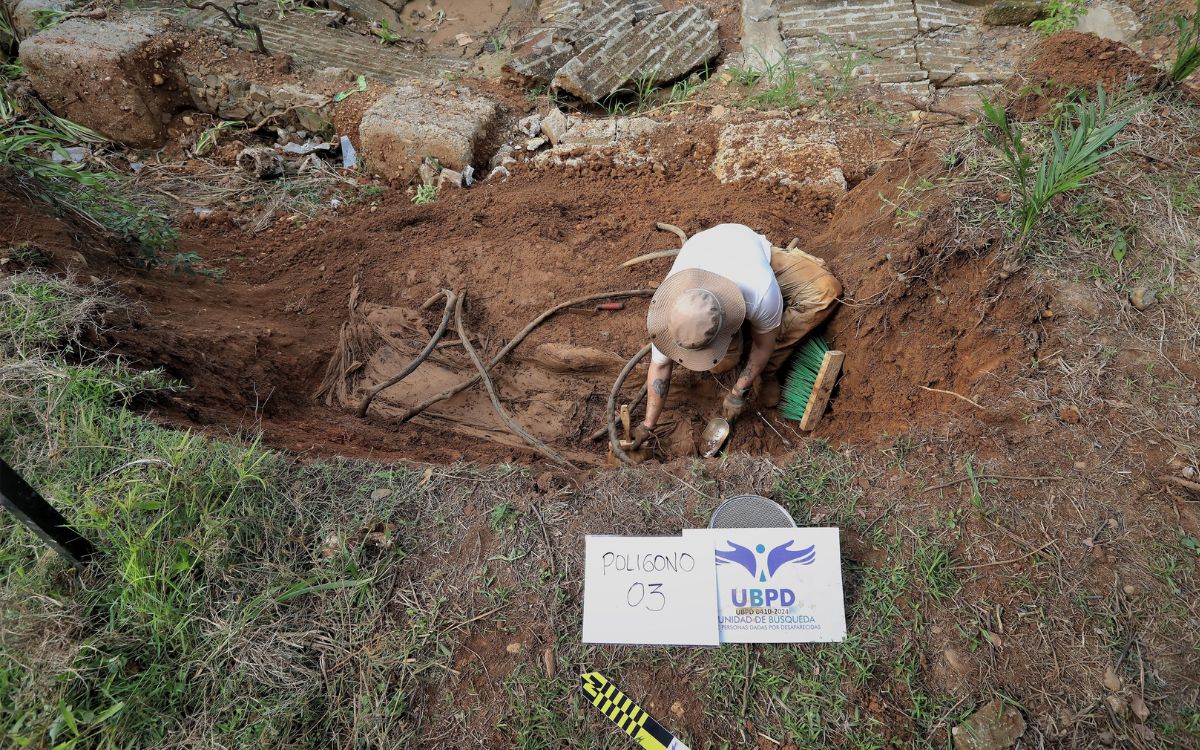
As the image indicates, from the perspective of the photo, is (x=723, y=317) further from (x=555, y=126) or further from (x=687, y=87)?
(x=687, y=87)

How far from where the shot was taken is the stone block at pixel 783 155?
377cm

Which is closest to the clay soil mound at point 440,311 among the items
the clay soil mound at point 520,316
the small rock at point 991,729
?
the clay soil mound at point 520,316

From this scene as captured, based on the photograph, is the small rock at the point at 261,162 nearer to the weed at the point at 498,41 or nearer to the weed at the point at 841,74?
the weed at the point at 498,41

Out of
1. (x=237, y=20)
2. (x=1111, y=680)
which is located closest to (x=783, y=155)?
(x=1111, y=680)

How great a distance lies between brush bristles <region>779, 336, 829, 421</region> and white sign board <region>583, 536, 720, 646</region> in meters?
1.32

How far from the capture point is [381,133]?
4438 mm

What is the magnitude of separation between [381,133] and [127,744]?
3.92 meters

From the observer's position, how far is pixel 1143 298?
231cm

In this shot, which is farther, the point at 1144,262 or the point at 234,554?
the point at 1144,262

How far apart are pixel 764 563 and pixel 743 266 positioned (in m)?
1.22

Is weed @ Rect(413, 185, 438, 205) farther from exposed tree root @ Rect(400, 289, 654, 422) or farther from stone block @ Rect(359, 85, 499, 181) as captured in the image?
exposed tree root @ Rect(400, 289, 654, 422)

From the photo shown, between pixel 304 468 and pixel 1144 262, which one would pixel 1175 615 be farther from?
pixel 304 468

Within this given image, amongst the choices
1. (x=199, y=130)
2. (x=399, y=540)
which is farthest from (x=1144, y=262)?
(x=199, y=130)

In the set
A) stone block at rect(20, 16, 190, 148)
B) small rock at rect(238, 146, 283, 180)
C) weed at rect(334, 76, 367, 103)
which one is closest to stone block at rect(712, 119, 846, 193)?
weed at rect(334, 76, 367, 103)
